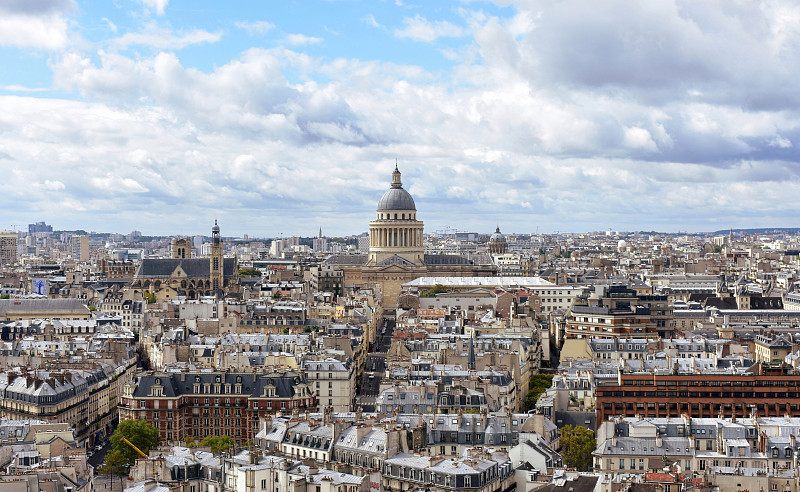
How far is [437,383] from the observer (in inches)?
3487

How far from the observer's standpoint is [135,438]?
82.0 meters

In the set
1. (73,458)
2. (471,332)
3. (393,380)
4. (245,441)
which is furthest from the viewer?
(471,332)

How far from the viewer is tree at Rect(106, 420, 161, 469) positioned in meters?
80.0

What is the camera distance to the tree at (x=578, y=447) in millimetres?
74438

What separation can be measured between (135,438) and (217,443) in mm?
5435

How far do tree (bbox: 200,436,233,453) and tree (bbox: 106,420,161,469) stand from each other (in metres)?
3.35

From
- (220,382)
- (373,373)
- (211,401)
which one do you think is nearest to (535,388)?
(373,373)

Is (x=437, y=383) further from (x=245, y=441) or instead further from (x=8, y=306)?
(x=8, y=306)

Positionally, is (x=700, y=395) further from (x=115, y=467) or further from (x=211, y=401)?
(x=115, y=467)

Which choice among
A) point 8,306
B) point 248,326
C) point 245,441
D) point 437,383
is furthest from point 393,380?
point 8,306

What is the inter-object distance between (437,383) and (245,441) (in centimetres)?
1374

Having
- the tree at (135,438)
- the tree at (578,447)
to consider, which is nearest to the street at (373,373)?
the tree at (135,438)

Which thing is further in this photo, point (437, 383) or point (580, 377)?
point (580, 377)

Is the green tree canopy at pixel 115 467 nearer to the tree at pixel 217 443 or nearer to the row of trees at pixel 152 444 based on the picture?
the row of trees at pixel 152 444
